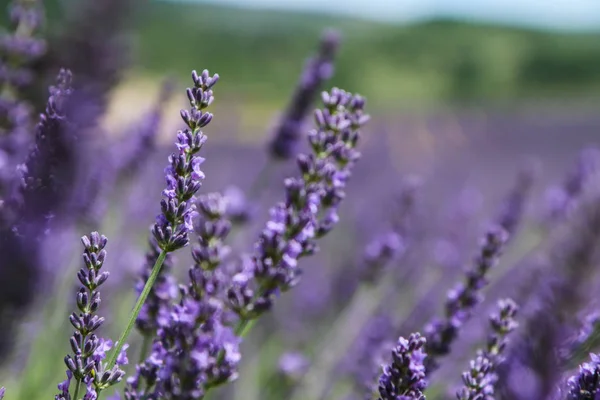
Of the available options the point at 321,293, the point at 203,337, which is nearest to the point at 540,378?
the point at 203,337

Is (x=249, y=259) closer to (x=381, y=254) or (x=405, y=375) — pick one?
(x=405, y=375)

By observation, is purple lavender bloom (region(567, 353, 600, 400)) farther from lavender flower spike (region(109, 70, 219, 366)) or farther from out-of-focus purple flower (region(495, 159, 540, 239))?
out-of-focus purple flower (region(495, 159, 540, 239))

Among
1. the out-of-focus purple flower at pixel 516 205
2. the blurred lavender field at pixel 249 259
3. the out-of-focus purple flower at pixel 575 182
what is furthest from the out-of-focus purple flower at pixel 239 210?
the out-of-focus purple flower at pixel 575 182

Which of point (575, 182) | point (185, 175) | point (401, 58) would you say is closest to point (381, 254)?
point (575, 182)

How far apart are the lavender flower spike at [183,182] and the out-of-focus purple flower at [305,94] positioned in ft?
3.12

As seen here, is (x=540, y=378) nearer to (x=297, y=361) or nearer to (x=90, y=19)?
(x=90, y=19)

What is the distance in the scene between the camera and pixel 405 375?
1163mm

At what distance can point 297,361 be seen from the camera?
109 inches

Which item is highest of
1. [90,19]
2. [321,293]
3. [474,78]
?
[474,78]

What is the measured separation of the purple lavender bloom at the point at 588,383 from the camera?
1.18 m

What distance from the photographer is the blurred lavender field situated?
3.73 ft

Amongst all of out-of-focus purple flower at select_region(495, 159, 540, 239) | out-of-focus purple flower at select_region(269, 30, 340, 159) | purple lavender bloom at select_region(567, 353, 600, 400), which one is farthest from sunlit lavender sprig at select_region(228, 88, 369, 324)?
out-of-focus purple flower at select_region(495, 159, 540, 239)

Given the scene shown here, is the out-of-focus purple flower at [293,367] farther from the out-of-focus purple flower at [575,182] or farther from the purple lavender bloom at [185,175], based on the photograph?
the purple lavender bloom at [185,175]

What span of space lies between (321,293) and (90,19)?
302 cm
